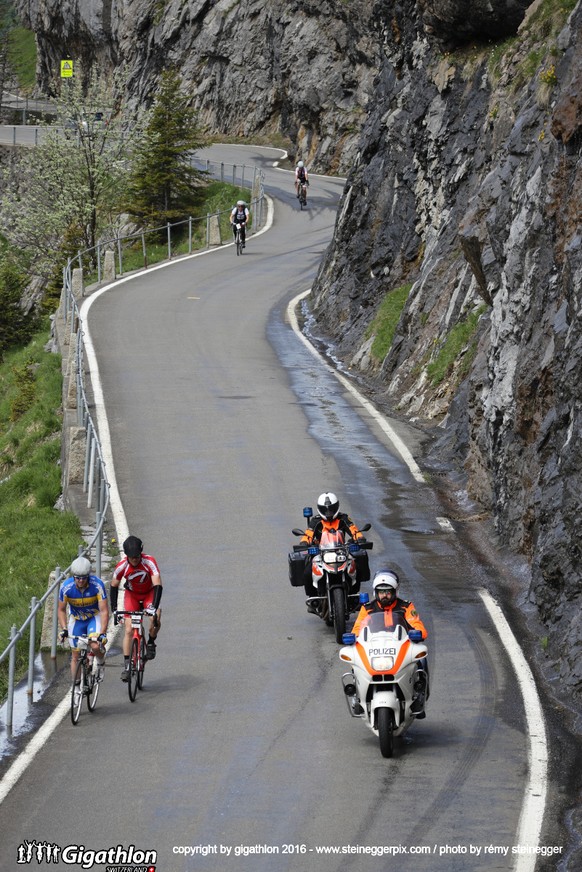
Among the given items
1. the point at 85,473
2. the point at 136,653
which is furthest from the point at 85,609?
the point at 85,473

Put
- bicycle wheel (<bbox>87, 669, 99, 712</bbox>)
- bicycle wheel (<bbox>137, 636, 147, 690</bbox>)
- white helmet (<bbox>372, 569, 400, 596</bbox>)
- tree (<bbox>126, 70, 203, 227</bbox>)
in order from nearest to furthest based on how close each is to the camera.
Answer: white helmet (<bbox>372, 569, 400, 596</bbox>) → bicycle wheel (<bbox>87, 669, 99, 712</bbox>) → bicycle wheel (<bbox>137, 636, 147, 690</bbox>) → tree (<bbox>126, 70, 203, 227</bbox>)

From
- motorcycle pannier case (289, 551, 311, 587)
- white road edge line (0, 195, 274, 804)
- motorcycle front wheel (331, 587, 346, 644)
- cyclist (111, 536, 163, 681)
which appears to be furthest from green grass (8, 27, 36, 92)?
cyclist (111, 536, 163, 681)

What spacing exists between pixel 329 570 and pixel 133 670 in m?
2.97

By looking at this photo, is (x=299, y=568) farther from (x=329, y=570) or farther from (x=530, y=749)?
(x=530, y=749)

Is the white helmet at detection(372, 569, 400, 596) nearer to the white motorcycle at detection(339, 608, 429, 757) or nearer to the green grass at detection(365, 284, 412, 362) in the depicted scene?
the white motorcycle at detection(339, 608, 429, 757)

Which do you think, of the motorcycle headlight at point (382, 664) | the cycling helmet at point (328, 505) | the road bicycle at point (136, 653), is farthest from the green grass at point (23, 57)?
the motorcycle headlight at point (382, 664)

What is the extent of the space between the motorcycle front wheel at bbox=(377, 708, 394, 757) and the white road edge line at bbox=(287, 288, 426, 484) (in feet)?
35.9

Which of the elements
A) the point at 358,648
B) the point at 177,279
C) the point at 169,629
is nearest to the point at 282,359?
the point at 177,279

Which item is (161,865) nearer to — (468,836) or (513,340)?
(468,836)

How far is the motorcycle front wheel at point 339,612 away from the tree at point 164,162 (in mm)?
40446

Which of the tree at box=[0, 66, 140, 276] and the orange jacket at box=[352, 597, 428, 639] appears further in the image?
the tree at box=[0, 66, 140, 276]

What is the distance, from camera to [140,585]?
1359 centimetres

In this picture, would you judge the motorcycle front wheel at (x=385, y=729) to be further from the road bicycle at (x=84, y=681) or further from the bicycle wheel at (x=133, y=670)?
the road bicycle at (x=84, y=681)

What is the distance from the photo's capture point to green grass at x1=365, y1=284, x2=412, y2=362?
3100cm
